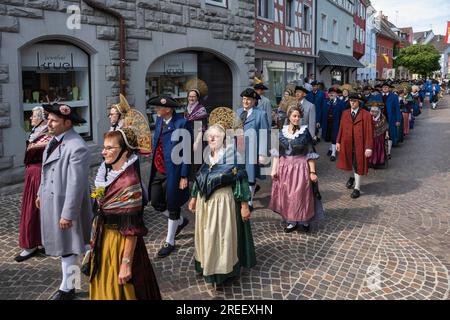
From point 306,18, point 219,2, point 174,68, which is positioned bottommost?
point 174,68

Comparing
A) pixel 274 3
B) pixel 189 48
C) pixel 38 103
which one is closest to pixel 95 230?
pixel 38 103

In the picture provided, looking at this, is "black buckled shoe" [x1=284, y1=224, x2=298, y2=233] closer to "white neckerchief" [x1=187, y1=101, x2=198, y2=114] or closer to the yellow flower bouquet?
"white neckerchief" [x1=187, y1=101, x2=198, y2=114]

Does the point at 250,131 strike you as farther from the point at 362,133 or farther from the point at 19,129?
the point at 19,129

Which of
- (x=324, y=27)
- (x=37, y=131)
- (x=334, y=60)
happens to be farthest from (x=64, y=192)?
(x=334, y=60)

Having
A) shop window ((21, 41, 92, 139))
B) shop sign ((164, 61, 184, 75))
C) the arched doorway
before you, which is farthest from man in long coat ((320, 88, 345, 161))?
shop window ((21, 41, 92, 139))

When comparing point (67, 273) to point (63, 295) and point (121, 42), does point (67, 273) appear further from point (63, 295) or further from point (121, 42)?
point (121, 42)

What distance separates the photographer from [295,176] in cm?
546

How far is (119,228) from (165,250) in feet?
6.11

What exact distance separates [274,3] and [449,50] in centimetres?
8031

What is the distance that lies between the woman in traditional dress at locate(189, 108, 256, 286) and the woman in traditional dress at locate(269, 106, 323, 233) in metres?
1.54

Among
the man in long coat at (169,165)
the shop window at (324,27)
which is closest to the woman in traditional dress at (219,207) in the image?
the man in long coat at (169,165)

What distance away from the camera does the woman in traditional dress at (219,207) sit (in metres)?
3.89

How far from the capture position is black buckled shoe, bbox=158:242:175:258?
4.77 m

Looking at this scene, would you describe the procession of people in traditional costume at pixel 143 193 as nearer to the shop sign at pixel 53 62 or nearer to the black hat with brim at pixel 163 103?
the black hat with brim at pixel 163 103
